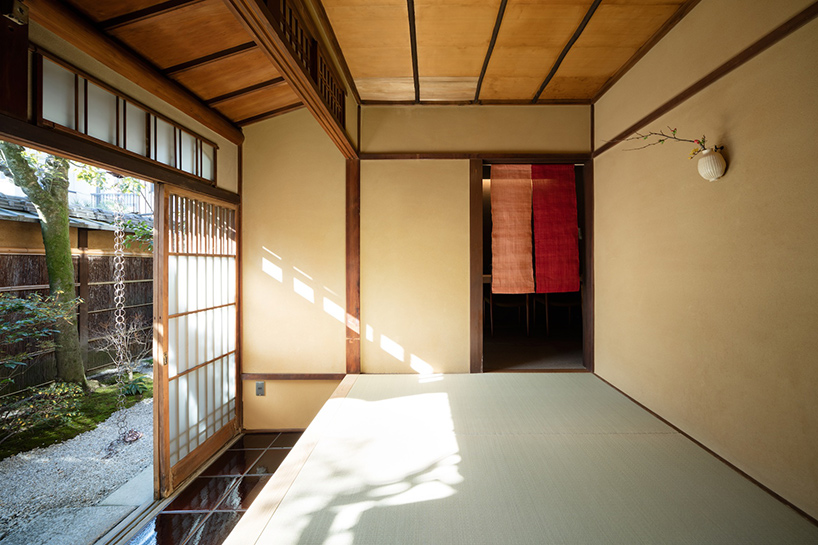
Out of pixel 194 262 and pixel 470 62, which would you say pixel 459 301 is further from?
pixel 194 262

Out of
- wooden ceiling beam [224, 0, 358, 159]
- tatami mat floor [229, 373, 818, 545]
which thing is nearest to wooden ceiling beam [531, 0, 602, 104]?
wooden ceiling beam [224, 0, 358, 159]

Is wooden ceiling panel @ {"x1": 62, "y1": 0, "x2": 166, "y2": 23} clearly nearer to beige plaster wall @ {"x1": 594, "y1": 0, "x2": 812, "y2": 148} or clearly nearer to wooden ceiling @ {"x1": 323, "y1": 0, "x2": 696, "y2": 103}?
wooden ceiling @ {"x1": 323, "y1": 0, "x2": 696, "y2": 103}

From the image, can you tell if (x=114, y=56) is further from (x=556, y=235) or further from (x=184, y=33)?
(x=556, y=235)

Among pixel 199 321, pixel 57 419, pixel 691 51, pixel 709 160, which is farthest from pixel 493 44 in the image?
pixel 57 419

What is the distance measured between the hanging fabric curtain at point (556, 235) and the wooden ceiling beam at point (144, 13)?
3.12 metres

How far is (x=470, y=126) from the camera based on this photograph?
11.6ft

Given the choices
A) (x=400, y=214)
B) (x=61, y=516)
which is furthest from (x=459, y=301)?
(x=61, y=516)

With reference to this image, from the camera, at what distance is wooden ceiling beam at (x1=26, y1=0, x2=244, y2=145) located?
1.71 meters

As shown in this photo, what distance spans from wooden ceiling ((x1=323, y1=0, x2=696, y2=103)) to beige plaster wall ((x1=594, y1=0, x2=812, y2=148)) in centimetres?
13

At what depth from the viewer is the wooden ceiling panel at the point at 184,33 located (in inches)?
81.0

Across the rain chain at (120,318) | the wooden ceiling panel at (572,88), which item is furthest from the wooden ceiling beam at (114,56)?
the wooden ceiling panel at (572,88)

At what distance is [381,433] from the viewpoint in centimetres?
222

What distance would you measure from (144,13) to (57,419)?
13.8ft

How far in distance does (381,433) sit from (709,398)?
191 centimetres
